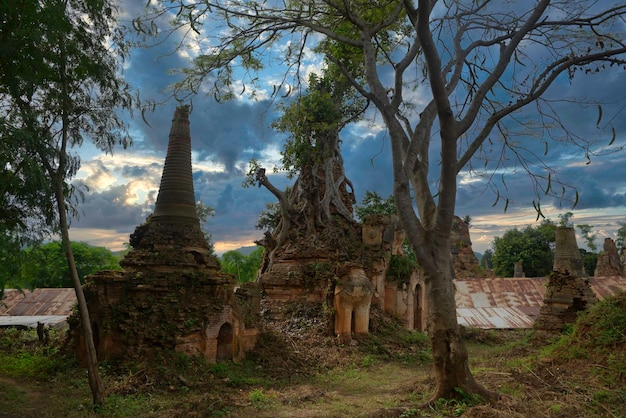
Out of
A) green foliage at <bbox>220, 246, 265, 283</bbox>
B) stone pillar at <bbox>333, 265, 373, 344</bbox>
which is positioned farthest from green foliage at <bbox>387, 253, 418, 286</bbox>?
green foliage at <bbox>220, 246, 265, 283</bbox>

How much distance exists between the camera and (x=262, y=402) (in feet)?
34.1

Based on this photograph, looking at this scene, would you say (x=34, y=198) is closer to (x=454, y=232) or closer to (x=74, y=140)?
(x=74, y=140)

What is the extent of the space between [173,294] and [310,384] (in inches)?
170

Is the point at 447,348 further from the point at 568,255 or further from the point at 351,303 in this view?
the point at 568,255

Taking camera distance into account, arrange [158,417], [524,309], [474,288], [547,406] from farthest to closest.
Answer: [474,288] < [524,309] < [158,417] < [547,406]

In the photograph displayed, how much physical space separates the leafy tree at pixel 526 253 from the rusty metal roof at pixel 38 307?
116 ft

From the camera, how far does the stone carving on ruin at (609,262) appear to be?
34656 millimetres

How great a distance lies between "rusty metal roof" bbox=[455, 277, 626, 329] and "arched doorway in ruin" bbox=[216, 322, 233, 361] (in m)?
15.9

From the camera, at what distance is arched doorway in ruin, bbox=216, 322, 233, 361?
13.7 m

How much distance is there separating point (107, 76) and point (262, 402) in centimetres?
784

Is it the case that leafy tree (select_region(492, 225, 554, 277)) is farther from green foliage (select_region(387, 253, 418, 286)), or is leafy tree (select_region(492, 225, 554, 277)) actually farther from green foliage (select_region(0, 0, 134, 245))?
green foliage (select_region(0, 0, 134, 245))

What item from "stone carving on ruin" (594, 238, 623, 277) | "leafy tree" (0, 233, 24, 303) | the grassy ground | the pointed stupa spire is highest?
the pointed stupa spire

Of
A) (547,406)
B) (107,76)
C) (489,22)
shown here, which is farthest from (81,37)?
(547,406)

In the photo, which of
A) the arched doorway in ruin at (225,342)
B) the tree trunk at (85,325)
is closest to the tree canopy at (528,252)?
the arched doorway in ruin at (225,342)
